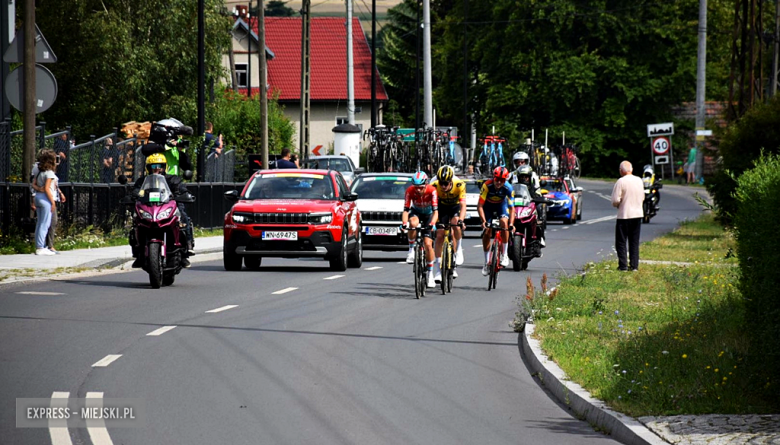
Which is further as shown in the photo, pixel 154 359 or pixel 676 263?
pixel 676 263

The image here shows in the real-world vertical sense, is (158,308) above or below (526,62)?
below

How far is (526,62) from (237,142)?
89.9ft

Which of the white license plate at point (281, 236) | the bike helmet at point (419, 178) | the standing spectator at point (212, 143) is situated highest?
the standing spectator at point (212, 143)

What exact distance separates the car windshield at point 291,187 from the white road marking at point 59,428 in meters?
13.0

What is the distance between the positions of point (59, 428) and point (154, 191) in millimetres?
9785

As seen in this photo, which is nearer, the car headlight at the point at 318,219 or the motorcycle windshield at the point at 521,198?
the car headlight at the point at 318,219

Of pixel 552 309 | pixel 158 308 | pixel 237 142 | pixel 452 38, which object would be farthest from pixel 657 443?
pixel 452 38

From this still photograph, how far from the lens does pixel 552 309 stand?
14.7m

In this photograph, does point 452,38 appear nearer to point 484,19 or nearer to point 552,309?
point 484,19

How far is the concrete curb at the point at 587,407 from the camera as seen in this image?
314 inches

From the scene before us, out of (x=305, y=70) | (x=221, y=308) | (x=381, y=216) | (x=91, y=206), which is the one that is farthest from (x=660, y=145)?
(x=221, y=308)

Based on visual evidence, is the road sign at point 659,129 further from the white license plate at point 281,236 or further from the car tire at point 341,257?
the white license plate at point 281,236

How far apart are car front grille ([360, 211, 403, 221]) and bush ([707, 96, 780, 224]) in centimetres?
811

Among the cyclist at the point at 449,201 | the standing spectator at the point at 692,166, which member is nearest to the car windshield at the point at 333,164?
the cyclist at the point at 449,201
